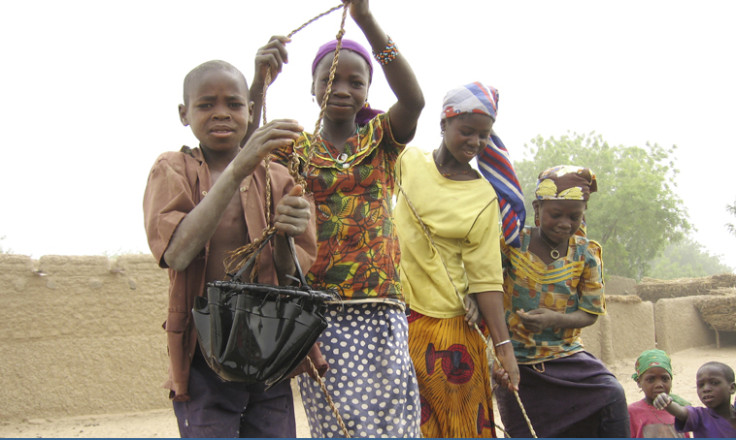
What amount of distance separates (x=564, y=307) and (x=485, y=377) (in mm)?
674

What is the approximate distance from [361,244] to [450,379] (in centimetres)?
86

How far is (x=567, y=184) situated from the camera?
3340 mm

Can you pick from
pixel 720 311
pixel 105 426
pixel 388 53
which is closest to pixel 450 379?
pixel 388 53

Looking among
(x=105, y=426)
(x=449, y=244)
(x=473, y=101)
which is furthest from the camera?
(x=105, y=426)

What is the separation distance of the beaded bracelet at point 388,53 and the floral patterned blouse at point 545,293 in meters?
1.37

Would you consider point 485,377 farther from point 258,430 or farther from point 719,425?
point 719,425

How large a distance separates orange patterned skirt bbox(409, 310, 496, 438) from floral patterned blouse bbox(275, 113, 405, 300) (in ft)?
1.55

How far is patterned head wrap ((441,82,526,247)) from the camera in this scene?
2848 mm

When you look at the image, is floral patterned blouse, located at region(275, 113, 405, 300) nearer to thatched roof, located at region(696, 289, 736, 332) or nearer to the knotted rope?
the knotted rope

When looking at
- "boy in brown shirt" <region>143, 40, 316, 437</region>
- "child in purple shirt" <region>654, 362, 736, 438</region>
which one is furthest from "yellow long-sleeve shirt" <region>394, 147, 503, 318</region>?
"child in purple shirt" <region>654, 362, 736, 438</region>

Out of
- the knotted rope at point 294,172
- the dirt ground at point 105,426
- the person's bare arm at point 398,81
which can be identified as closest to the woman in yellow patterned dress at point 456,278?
the person's bare arm at point 398,81

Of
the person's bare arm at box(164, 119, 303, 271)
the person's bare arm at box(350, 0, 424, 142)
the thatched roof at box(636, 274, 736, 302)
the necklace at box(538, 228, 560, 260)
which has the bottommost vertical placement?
the thatched roof at box(636, 274, 736, 302)

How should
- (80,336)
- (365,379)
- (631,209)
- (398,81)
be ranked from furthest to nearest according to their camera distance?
1. (631,209)
2. (80,336)
3. (398,81)
4. (365,379)

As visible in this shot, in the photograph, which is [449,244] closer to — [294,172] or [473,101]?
[473,101]
